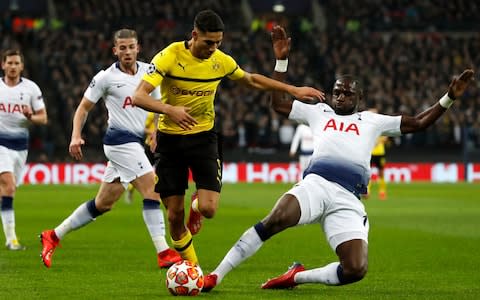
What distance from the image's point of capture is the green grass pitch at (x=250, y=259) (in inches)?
379

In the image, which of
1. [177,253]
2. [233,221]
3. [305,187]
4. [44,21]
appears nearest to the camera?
[305,187]

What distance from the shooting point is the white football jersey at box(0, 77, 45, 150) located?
544 inches

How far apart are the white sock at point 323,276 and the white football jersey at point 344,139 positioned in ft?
2.34

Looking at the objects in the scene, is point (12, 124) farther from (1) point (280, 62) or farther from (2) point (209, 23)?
(1) point (280, 62)

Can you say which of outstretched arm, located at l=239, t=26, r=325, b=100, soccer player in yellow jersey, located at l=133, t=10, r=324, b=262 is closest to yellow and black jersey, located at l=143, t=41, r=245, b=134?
soccer player in yellow jersey, located at l=133, t=10, r=324, b=262

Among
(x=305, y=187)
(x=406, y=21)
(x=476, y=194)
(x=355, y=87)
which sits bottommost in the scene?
(x=476, y=194)

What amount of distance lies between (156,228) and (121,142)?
1101 mm

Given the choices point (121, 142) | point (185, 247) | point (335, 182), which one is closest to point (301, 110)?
point (335, 182)

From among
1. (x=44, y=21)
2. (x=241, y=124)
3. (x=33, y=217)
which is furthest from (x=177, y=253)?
(x=44, y=21)

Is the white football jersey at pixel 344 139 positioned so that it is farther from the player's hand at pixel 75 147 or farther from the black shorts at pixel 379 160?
the black shorts at pixel 379 160

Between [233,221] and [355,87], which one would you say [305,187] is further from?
[233,221]

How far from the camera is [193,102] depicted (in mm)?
10180

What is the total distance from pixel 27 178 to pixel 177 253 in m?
25.0

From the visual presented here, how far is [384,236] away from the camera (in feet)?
53.8
